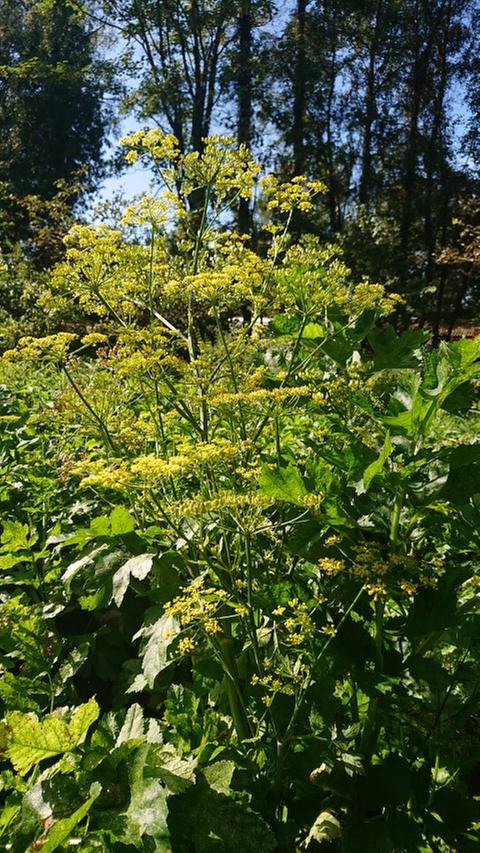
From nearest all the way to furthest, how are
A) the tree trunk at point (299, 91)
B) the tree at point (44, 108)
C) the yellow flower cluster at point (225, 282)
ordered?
the yellow flower cluster at point (225, 282) < the tree trunk at point (299, 91) < the tree at point (44, 108)

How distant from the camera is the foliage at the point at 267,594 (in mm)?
1389

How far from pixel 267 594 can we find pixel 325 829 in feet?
1.83

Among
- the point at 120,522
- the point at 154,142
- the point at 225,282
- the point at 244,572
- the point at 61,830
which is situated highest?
the point at 154,142

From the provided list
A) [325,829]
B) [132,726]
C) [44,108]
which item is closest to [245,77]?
[44,108]

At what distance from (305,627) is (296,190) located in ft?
4.64

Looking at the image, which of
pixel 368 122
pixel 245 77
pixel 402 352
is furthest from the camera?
pixel 368 122

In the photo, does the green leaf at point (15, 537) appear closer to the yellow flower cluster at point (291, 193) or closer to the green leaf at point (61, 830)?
the green leaf at point (61, 830)

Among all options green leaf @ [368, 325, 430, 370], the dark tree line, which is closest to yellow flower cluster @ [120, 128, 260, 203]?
green leaf @ [368, 325, 430, 370]

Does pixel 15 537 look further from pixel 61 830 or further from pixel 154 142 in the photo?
pixel 154 142

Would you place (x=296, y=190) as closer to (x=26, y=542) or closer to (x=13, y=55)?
(x=26, y=542)

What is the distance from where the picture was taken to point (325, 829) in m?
1.59

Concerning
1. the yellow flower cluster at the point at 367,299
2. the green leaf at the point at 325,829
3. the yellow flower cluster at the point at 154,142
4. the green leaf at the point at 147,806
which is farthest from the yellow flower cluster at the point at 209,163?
the green leaf at the point at 325,829

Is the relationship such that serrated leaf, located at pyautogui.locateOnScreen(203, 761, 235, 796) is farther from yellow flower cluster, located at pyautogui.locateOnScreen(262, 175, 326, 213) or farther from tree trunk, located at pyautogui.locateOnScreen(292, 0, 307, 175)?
tree trunk, located at pyautogui.locateOnScreen(292, 0, 307, 175)

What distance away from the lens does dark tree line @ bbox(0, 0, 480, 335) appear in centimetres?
1858
